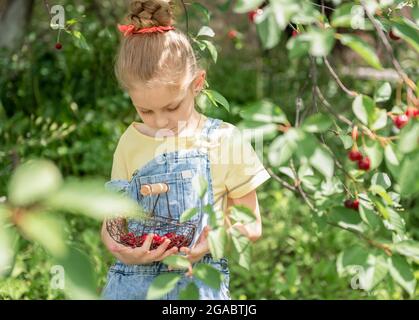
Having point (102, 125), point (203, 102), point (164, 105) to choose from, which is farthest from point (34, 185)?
point (102, 125)

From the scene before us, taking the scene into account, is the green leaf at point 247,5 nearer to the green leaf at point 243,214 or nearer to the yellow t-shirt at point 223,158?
the green leaf at point 243,214

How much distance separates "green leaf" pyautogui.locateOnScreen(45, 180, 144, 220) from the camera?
812 millimetres

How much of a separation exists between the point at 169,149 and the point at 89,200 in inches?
38.0

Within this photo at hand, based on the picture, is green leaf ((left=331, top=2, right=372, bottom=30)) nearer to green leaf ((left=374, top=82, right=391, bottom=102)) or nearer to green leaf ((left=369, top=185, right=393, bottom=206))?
green leaf ((left=374, top=82, right=391, bottom=102))

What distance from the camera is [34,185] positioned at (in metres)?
0.84

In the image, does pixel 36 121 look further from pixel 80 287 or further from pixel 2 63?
pixel 80 287

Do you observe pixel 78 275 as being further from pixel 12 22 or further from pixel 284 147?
pixel 12 22

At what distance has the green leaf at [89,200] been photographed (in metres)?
0.81

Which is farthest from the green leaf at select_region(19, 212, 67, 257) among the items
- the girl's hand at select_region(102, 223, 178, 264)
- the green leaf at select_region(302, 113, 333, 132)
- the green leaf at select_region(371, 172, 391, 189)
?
the green leaf at select_region(371, 172, 391, 189)
